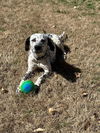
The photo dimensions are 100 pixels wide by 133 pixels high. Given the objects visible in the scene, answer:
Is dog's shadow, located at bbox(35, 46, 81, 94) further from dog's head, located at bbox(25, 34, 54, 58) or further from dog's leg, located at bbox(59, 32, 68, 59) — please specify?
dog's head, located at bbox(25, 34, 54, 58)

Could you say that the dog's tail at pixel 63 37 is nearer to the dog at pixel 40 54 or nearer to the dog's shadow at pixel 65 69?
the dog's shadow at pixel 65 69

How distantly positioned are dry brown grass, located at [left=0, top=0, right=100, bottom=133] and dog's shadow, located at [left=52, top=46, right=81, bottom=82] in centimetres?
14

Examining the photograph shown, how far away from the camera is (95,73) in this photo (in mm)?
5914

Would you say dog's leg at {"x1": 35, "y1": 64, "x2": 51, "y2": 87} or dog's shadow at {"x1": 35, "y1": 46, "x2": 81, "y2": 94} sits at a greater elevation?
dog's leg at {"x1": 35, "y1": 64, "x2": 51, "y2": 87}

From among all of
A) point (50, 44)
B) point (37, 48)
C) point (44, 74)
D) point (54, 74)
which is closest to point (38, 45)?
point (37, 48)

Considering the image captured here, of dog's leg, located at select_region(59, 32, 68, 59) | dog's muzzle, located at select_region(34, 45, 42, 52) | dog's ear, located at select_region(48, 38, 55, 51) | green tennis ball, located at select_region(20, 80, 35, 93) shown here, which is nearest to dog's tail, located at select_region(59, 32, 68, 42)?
dog's leg, located at select_region(59, 32, 68, 59)

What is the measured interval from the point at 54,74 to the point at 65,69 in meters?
0.36

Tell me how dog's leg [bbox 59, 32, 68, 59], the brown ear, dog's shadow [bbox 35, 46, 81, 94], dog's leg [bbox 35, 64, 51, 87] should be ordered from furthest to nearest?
dog's leg [bbox 59, 32, 68, 59]
dog's shadow [bbox 35, 46, 81, 94]
the brown ear
dog's leg [bbox 35, 64, 51, 87]

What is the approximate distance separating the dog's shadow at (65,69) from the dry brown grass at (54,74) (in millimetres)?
140

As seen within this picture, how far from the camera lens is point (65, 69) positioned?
6055 mm

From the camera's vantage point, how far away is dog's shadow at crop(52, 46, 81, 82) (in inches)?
228

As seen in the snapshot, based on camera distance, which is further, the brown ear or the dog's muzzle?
the brown ear

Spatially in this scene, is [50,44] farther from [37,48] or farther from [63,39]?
[63,39]

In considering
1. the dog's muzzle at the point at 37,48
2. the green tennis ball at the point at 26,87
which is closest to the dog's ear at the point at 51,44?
the dog's muzzle at the point at 37,48
